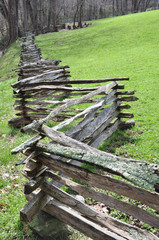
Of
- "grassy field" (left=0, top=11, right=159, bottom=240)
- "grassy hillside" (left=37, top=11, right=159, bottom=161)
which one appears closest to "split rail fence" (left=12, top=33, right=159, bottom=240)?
"grassy field" (left=0, top=11, right=159, bottom=240)

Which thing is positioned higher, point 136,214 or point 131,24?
point 131,24

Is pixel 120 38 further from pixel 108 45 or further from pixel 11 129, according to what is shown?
pixel 11 129

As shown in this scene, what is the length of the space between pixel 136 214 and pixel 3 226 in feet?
6.70

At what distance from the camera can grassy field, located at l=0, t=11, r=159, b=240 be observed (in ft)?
12.2

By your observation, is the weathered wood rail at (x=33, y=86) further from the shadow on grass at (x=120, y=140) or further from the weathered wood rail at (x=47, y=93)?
the shadow on grass at (x=120, y=140)

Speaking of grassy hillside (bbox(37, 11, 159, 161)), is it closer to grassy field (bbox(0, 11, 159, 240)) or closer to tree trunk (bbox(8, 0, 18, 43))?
grassy field (bbox(0, 11, 159, 240))

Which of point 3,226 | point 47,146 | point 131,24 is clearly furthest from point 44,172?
point 131,24

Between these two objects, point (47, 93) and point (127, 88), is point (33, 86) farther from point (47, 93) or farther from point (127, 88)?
point (127, 88)

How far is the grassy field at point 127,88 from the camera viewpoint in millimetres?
3709

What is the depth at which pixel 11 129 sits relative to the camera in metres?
6.41

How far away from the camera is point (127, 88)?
31.0 feet

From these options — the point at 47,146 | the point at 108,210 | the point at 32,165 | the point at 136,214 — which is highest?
the point at 47,146

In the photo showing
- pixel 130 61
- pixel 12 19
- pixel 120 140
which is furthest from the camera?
pixel 12 19

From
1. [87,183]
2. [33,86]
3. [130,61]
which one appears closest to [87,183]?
[87,183]
